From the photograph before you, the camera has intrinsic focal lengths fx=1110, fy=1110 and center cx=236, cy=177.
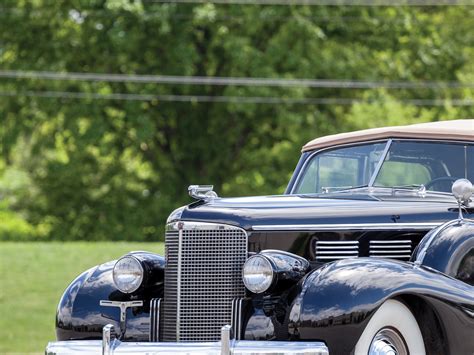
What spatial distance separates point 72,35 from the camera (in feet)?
107

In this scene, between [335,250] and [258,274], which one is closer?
[258,274]

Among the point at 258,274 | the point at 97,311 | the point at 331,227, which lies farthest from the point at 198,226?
the point at 97,311

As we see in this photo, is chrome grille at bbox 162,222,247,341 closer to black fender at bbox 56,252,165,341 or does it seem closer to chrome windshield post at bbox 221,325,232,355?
black fender at bbox 56,252,165,341

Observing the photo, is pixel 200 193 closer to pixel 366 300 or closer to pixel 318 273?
pixel 318 273

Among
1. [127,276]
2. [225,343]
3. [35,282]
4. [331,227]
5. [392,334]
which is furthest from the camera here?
[35,282]

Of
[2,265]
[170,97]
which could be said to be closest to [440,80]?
[170,97]

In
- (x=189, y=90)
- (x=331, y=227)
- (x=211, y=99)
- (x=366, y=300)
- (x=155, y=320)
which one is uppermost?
(x=189, y=90)

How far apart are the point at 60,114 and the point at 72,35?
234 centimetres

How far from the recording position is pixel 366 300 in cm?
678

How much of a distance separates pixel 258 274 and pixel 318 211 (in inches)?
31.6

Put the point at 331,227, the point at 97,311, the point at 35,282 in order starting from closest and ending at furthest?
the point at 331,227
the point at 97,311
the point at 35,282

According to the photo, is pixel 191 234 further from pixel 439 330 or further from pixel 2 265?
pixel 2 265

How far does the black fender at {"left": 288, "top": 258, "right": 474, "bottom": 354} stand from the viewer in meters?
6.77

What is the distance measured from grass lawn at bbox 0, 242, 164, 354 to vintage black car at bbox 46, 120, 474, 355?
8.28 metres
